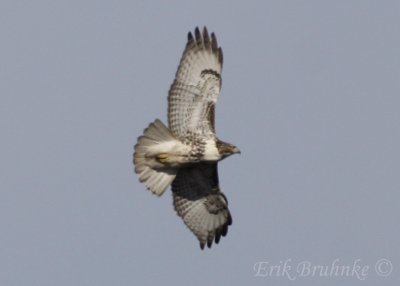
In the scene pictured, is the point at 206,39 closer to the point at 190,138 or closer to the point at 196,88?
the point at 196,88

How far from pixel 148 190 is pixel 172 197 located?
119 centimetres

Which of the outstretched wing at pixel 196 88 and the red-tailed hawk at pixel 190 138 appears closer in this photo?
the red-tailed hawk at pixel 190 138

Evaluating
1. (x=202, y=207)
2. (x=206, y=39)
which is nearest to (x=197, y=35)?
(x=206, y=39)

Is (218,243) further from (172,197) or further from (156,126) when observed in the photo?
(156,126)

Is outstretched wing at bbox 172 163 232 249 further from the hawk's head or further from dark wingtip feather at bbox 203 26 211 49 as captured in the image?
dark wingtip feather at bbox 203 26 211 49

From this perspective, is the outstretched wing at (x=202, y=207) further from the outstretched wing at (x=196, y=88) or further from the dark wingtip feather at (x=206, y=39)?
the dark wingtip feather at (x=206, y=39)

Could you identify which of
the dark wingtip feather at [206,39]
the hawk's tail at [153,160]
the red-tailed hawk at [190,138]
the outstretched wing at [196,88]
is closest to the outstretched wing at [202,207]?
the red-tailed hawk at [190,138]

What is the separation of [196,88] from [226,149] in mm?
1365

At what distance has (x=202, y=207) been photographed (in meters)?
23.3

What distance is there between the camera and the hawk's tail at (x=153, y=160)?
22.0 metres

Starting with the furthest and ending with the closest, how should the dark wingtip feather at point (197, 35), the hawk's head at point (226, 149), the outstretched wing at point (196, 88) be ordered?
the dark wingtip feather at point (197, 35) → the outstretched wing at point (196, 88) → the hawk's head at point (226, 149)

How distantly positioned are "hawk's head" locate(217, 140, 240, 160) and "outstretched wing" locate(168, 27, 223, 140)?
0.46m

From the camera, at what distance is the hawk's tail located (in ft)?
72.2

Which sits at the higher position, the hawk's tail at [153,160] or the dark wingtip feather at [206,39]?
the dark wingtip feather at [206,39]
